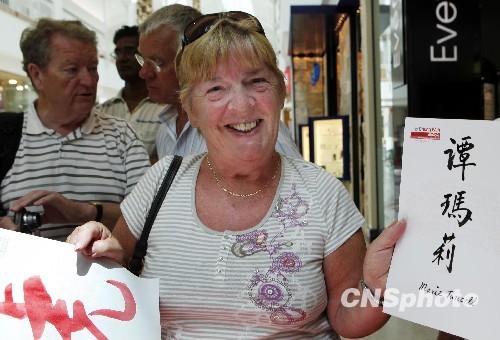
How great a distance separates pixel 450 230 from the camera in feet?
3.66

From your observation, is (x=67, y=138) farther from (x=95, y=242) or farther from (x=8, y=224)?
(x=95, y=242)

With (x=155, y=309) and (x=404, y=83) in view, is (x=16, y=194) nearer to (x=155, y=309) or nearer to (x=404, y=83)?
(x=155, y=309)

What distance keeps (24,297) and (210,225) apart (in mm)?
480

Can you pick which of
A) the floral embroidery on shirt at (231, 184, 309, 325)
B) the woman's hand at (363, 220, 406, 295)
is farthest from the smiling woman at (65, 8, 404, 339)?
the woman's hand at (363, 220, 406, 295)

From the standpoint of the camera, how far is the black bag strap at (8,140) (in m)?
2.05

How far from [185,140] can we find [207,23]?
2.88 ft

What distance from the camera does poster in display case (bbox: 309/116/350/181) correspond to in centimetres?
791

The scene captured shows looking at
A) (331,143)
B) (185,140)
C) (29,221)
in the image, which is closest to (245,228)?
(29,221)

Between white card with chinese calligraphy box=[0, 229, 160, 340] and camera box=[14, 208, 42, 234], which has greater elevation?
camera box=[14, 208, 42, 234]

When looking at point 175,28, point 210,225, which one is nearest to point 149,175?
point 210,225

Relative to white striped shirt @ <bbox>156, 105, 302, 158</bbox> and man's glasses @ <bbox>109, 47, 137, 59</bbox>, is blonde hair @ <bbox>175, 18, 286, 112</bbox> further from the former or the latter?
man's glasses @ <bbox>109, 47, 137, 59</bbox>

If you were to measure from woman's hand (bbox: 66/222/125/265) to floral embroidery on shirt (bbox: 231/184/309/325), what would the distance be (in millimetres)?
302

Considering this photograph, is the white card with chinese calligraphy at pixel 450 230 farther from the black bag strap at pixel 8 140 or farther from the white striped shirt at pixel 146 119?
the white striped shirt at pixel 146 119

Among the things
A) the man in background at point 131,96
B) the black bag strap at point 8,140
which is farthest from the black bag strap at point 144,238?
the man in background at point 131,96
